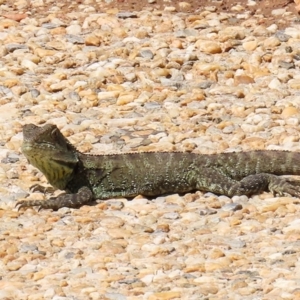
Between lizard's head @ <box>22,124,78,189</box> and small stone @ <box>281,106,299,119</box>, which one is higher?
lizard's head @ <box>22,124,78,189</box>

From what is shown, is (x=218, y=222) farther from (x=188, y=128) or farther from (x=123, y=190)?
(x=188, y=128)

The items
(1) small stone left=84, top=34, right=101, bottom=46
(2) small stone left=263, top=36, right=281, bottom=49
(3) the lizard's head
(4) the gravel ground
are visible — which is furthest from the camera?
(1) small stone left=84, top=34, right=101, bottom=46

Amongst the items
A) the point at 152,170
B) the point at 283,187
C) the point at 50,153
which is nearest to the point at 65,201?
the point at 50,153

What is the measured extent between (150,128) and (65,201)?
2.06 m

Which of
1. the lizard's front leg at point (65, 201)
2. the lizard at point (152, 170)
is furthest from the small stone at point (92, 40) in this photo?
the lizard's front leg at point (65, 201)

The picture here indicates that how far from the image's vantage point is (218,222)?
952 cm

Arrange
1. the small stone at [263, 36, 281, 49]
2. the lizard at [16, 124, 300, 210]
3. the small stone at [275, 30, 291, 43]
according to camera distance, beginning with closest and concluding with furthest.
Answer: the lizard at [16, 124, 300, 210] < the small stone at [263, 36, 281, 49] < the small stone at [275, 30, 291, 43]

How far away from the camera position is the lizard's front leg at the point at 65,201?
10.0 meters

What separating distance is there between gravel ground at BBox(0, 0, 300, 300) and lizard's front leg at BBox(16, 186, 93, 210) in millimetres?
73

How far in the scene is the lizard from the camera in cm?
1034

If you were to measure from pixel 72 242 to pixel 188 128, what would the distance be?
3.00 meters

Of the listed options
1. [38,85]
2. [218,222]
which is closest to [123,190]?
[218,222]

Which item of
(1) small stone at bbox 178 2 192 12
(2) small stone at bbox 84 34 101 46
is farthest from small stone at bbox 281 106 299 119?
(1) small stone at bbox 178 2 192 12

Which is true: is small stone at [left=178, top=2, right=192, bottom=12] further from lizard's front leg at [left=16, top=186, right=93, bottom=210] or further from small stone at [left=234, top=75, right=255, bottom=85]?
lizard's front leg at [left=16, top=186, right=93, bottom=210]
